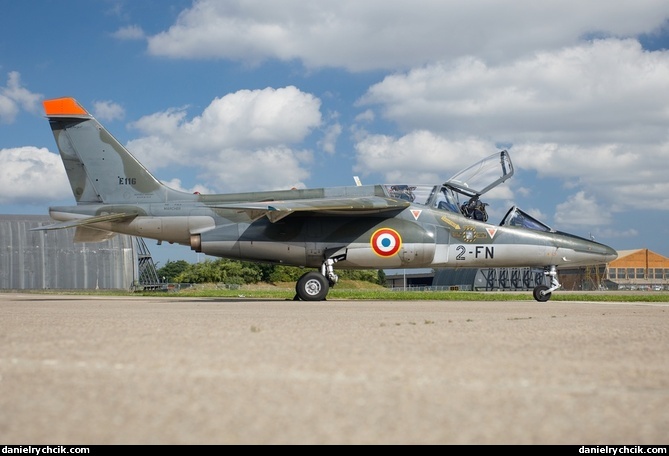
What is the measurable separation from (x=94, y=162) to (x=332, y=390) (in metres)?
18.0

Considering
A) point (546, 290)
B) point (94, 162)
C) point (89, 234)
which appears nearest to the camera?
point (546, 290)

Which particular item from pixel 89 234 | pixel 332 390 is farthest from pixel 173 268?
pixel 332 390

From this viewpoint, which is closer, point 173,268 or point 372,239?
point 372,239

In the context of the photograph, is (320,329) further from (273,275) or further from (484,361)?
(273,275)

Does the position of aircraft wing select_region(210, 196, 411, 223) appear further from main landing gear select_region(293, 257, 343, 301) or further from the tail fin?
the tail fin

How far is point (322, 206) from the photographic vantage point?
17.6 metres

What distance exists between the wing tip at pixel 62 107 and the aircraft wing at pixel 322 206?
5.76m

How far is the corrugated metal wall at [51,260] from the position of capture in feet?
160

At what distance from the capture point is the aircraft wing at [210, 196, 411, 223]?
56.3 ft

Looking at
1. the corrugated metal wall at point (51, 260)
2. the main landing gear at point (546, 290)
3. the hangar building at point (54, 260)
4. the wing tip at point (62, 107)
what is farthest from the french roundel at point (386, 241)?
the corrugated metal wall at point (51, 260)

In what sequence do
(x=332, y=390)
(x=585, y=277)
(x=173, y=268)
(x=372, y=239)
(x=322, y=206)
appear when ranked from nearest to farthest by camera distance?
(x=332, y=390)
(x=322, y=206)
(x=372, y=239)
(x=585, y=277)
(x=173, y=268)

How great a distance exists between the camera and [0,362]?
482cm

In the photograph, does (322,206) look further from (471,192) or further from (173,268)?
(173,268)

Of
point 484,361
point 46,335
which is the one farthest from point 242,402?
point 46,335
